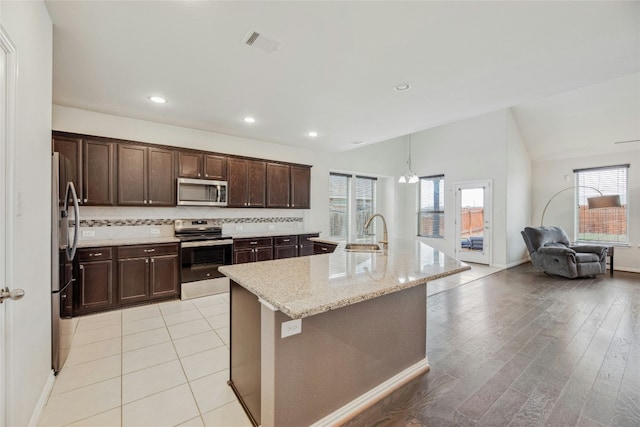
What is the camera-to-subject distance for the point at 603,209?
20.8ft

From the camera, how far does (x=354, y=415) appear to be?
178 centimetres

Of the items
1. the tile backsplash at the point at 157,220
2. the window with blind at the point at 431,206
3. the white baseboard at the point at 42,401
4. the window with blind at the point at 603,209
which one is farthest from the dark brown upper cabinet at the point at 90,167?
the window with blind at the point at 603,209

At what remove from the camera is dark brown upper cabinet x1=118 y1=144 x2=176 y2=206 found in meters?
3.78

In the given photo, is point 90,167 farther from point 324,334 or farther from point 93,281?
point 324,334

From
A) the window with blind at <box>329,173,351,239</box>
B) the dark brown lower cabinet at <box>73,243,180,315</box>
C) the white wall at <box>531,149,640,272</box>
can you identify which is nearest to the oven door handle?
the dark brown lower cabinet at <box>73,243,180,315</box>

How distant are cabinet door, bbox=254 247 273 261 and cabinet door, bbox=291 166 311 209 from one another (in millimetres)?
1061

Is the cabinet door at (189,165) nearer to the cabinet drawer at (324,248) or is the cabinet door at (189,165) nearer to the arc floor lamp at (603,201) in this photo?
the cabinet drawer at (324,248)

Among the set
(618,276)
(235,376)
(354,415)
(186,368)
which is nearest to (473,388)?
(354,415)

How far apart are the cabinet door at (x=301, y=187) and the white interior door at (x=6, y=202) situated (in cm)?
417

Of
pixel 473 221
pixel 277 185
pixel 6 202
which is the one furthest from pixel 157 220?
pixel 473 221

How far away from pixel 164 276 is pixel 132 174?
4.86ft

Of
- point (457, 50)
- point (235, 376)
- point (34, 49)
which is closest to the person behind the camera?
point (34, 49)

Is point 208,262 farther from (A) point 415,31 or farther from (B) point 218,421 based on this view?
(A) point 415,31

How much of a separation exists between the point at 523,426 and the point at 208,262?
3.90m
